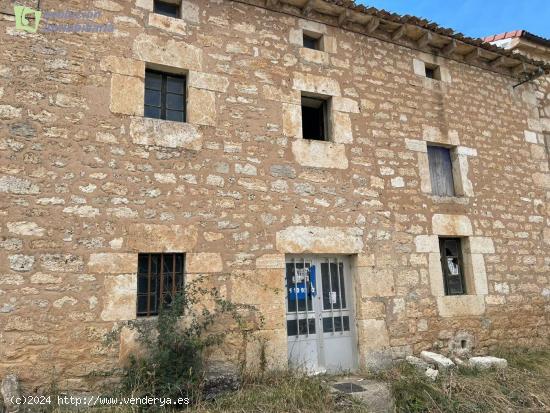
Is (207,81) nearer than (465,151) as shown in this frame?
Yes

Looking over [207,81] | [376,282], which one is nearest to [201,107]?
[207,81]

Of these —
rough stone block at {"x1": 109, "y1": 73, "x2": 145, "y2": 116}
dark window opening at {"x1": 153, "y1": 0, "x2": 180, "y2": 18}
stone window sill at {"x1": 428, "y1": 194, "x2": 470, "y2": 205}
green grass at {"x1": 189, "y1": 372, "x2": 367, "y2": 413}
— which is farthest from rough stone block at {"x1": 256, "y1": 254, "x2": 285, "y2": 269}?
dark window opening at {"x1": 153, "y1": 0, "x2": 180, "y2": 18}

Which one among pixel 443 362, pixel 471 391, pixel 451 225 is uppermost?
pixel 451 225

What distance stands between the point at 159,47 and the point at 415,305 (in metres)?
4.41

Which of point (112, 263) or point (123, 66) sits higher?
point (123, 66)

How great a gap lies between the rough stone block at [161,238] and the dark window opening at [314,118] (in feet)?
7.33

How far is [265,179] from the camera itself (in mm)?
4863

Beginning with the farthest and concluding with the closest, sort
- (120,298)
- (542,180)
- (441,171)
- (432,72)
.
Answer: (542,180) → (432,72) → (441,171) → (120,298)

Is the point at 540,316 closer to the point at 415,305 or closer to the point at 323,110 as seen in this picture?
the point at 415,305

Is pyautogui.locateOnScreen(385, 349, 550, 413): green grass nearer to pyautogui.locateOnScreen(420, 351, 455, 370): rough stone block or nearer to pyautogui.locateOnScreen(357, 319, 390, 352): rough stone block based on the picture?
pyautogui.locateOnScreen(420, 351, 455, 370): rough stone block

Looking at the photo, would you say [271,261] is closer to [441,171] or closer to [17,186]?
[17,186]

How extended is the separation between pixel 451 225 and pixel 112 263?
176 inches

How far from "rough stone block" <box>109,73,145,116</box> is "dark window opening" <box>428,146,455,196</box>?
416cm

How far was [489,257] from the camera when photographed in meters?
6.11
